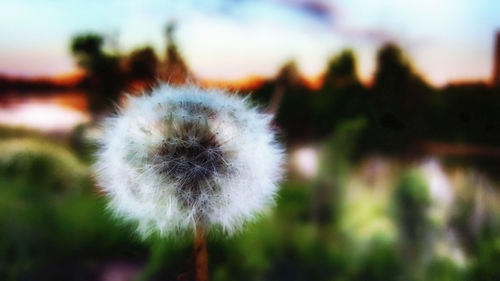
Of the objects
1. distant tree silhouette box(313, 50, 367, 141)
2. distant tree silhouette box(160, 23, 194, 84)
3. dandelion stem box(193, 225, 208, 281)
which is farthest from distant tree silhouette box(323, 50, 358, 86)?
dandelion stem box(193, 225, 208, 281)

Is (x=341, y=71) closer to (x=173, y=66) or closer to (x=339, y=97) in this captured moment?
(x=339, y=97)

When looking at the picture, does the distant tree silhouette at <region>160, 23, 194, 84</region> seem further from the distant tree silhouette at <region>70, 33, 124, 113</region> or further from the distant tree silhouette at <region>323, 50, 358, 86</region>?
the distant tree silhouette at <region>323, 50, 358, 86</region>

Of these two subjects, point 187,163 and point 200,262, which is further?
point 200,262

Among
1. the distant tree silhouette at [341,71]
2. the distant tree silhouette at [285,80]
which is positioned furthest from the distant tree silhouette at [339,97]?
the distant tree silhouette at [285,80]

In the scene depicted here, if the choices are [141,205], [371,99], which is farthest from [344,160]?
[141,205]

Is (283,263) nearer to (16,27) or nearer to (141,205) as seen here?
(141,205)

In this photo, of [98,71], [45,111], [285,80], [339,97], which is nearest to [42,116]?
[45,111]

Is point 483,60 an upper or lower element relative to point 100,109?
upper
